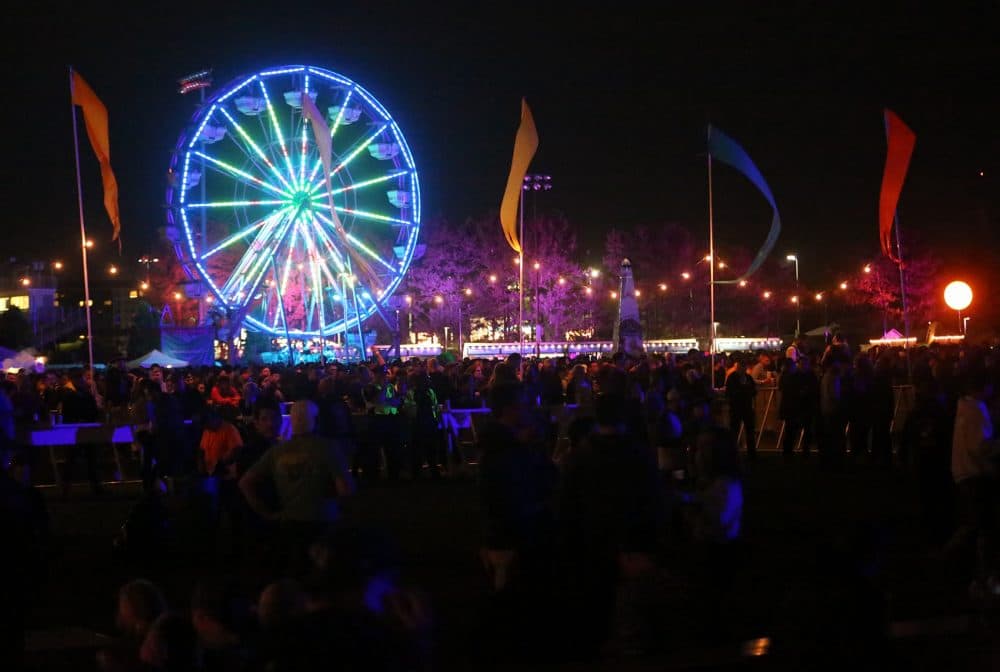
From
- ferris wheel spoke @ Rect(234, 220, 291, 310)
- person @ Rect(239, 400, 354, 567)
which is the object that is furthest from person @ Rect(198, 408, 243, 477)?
ferris wheel spoke @ Rect(234, 220, 291, 310)

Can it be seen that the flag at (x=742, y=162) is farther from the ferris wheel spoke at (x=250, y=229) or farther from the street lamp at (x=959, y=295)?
the ferris wheel spoke at (x=250, y=229)

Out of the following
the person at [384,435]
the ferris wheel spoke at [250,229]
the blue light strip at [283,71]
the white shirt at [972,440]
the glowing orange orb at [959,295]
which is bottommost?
the person at [384,435]

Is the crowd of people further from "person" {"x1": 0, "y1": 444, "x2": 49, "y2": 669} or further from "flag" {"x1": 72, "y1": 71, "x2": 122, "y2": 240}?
"flag" {"x1": 72, "y1": 71, "x2": 122, "y2": 240}

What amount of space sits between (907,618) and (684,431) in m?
4.67

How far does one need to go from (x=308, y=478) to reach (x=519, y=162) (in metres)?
15.1

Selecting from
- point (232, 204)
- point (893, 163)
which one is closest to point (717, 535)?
point (893, 163)

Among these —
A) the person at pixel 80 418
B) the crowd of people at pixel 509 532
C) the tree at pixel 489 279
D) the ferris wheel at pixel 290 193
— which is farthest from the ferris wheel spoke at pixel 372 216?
the tree at pixel 489 279

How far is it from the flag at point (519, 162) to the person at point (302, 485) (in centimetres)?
1428

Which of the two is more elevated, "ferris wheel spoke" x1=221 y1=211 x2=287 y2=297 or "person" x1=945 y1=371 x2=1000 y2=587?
"ferris wheel spoke" x1=221 y1=211 x2=287 y2=297

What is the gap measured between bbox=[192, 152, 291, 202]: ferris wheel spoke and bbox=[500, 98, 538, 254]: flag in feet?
49.4

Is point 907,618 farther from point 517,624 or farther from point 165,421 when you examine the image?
point 165,421

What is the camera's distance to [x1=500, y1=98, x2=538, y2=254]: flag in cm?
2069

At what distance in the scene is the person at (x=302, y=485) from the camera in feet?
21.1

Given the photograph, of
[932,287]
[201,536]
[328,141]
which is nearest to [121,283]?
[932,287]
